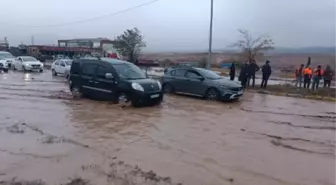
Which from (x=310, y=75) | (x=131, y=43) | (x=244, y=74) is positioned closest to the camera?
(x=244, y=74)

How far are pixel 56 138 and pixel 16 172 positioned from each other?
A: 2.45m

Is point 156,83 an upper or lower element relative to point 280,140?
upper

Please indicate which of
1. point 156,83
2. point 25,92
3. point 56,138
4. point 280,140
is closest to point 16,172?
point 56,138

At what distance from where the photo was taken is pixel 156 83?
1342 centimetres

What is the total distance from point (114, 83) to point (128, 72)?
28.4 inches

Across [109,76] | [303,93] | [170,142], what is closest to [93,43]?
[303,93]

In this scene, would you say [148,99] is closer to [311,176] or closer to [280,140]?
[280,140]

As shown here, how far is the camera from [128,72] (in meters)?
13.4

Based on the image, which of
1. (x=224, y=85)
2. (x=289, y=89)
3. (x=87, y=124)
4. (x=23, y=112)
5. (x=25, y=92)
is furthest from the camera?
(x=289, y=89)

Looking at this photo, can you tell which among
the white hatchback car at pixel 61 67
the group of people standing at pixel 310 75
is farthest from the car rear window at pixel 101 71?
the white hatchback car at pixel 61 67

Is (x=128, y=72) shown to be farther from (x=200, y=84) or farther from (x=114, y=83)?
(x=200, y=84)

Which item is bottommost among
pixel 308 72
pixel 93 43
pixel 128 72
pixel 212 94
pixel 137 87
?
pixel 212 94

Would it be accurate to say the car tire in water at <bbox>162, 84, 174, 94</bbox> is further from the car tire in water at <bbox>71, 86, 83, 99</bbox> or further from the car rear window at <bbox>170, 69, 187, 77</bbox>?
the car tire in water at <bbox>71, 86, 83, 99</bbox>

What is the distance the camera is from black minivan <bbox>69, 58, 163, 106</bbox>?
41.9ft
